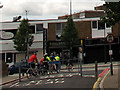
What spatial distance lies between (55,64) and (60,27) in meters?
26.1

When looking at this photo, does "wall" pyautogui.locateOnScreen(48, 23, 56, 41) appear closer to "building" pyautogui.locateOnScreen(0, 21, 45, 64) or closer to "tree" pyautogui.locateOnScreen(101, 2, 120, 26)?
"building" pyautogui.locateOnScreen(0, 21, 45, 64)

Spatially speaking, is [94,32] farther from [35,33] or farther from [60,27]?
[35,33]

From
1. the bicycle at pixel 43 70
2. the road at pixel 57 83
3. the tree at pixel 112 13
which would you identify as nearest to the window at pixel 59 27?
the road at pixel 57 83

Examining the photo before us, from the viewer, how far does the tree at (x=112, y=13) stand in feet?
39.4

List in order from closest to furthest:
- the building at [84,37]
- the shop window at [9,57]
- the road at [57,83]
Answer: the road at [57,83] < the building at [84,37] < the shop window at [9,57]

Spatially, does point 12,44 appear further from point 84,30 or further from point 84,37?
point 84,30

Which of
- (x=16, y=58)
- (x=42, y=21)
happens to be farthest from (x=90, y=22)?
(x=16, y=58)

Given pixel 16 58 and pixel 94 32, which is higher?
pixel 94 32

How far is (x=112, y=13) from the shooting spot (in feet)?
40.2

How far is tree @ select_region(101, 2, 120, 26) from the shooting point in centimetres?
1200

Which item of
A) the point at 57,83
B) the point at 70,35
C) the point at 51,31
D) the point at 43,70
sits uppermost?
the point at 51,31

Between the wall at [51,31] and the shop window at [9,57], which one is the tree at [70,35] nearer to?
the wall at [51,31]

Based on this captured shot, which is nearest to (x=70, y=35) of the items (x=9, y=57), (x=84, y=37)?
(x=84, y=37)

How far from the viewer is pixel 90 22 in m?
44.2
